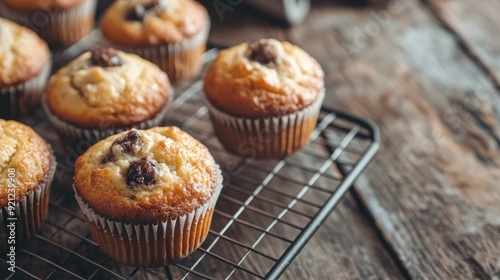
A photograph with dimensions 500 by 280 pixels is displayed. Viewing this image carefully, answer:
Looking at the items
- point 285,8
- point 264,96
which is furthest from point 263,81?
point 285,8

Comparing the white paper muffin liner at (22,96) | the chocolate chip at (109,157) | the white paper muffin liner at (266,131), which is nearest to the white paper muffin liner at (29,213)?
the chocolate chip at (109,157)

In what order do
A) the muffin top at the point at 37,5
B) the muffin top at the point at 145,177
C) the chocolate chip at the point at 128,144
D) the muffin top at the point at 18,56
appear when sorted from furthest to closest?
1. the muffin top at the point at 37,5
2. the muffin top at the point at 18,56
3. the chocolate chip at the point at 128,144
4. the muffin top at the point at 145,177

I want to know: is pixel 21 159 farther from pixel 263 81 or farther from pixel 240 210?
pixel 263 81

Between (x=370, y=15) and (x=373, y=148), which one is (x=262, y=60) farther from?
(x=370, y=15)

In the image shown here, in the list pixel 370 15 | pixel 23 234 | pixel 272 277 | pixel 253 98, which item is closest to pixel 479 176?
pixel 253 98

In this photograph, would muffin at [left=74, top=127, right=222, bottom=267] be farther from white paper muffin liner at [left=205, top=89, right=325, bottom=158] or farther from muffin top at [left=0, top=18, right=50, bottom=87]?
muffin top at [left=0, top=18, right=50, bottom=87]

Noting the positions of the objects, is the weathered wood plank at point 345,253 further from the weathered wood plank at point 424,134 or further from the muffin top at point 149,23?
the muffin top at point 149,23
